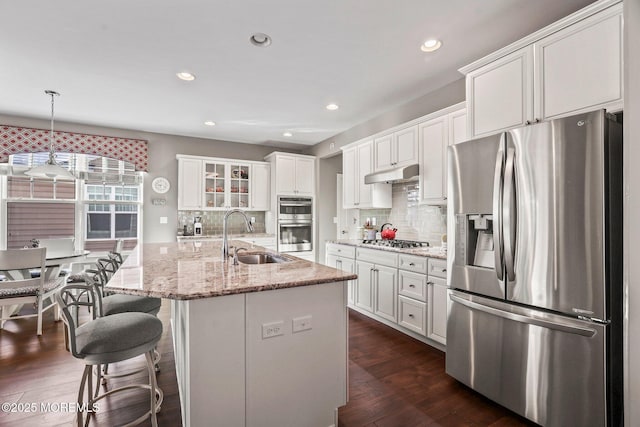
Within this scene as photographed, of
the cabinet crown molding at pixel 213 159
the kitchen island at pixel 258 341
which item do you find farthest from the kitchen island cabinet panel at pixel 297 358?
the cabinet crown molding at pixel 213 159

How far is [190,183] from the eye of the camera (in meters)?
5.02

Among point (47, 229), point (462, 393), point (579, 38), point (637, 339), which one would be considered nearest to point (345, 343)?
point (462, 393)

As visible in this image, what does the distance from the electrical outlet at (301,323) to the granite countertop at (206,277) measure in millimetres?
200

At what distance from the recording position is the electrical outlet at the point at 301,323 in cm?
159

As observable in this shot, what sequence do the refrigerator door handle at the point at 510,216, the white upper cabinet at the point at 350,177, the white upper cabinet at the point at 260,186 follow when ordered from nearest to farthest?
1. the refrigerator door handle at the point at 510,216
2. the white upper cabinet at the point at 350,177
3. the white upper cabinet at the point at 260,186

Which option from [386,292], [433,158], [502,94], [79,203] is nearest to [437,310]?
[386,292]

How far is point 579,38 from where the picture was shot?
1.69 meters

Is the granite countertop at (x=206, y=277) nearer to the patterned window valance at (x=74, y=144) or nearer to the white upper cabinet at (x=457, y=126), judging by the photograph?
the white upper cabinet at (x=457, y=126)

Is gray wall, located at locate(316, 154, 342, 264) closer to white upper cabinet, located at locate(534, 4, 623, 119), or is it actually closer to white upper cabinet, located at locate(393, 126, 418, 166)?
→ white upper cabinet, located at locate(393, 126, 418, 166)

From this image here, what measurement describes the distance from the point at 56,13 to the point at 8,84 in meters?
1.85

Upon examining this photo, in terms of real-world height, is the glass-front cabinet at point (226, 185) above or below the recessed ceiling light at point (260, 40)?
below

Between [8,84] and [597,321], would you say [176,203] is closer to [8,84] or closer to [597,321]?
[8,84]

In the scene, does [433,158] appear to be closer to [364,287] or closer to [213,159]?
[364,287]

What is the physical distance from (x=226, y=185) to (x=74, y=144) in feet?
7.34
